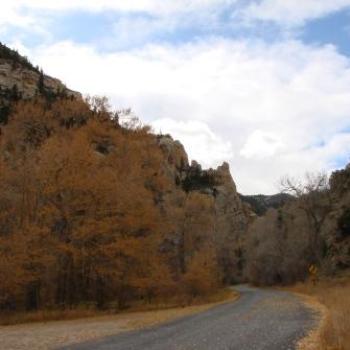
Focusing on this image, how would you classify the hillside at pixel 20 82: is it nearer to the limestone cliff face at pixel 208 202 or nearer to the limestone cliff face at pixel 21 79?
the limestone cliff face at pixel 21 79

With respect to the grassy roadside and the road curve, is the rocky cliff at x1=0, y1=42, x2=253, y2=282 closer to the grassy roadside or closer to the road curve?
the grassy roadside

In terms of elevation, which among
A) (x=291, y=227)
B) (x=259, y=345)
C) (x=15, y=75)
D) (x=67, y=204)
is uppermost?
(x=15, y=75)

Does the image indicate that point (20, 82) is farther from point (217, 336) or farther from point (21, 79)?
point (217, 336)

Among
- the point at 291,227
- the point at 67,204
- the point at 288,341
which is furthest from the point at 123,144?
the point at 291,227

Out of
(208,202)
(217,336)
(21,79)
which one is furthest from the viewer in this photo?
(21,79)

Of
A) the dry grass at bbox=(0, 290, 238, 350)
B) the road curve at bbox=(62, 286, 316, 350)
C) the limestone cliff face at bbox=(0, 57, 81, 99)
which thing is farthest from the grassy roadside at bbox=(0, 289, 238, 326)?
the limestone cliff face at bbox=(0, 57, 81, 99)

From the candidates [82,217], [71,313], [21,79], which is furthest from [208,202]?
[21,79]

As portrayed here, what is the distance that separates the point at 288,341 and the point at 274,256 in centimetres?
7505

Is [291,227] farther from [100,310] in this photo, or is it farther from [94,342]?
[94,342]

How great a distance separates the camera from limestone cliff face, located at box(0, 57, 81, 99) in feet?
338

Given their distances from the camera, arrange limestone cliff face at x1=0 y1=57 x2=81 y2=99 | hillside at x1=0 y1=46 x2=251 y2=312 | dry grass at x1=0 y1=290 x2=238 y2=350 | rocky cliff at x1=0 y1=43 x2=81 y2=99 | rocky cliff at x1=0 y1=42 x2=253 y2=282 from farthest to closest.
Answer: limestone cliff face at x1=0 y1=57 x2=81 y2=99, rocky cliff at x1=0 y1=43 x2=81 y2=99, rocky cliff at x1=0 y1=42 x2=253 y2=282, hillside at x1=0 y1=46 x2=251 y2=312, dry grass at x1=0 y1=290 x2=238 y2=350

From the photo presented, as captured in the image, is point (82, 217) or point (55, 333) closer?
point (55, 333)

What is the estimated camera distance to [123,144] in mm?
44344

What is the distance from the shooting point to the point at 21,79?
108812 millimetres
